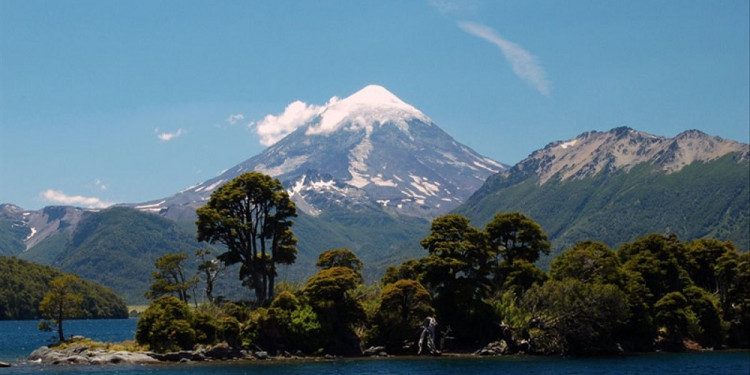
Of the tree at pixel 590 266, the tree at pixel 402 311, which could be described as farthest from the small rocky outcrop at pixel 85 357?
the tree at pixel 590 266

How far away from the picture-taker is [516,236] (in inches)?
3954

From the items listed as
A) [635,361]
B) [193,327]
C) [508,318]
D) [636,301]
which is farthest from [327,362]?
[636,301]

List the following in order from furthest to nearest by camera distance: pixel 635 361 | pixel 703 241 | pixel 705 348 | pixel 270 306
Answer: pixel 703 241 → pixel 705 348 → pixel 270 306 → pixel 635 361

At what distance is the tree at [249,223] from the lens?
95.5m

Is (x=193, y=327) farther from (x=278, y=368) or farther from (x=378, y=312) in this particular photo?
(x=378, y=312)

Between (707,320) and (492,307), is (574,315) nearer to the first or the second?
(492,307)

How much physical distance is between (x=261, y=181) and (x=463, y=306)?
1106 inches

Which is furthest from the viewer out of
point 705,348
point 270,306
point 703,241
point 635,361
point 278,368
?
point 703,241

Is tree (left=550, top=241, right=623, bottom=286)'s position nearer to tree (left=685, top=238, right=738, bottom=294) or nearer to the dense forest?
the dense forest

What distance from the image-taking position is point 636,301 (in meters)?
91.6

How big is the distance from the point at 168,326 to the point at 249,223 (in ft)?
58.5

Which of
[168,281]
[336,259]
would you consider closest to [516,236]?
[336,259]

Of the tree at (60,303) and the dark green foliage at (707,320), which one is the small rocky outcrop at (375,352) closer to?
the tree at (60,303)

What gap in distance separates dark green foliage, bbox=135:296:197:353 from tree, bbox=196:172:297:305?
12.5m
